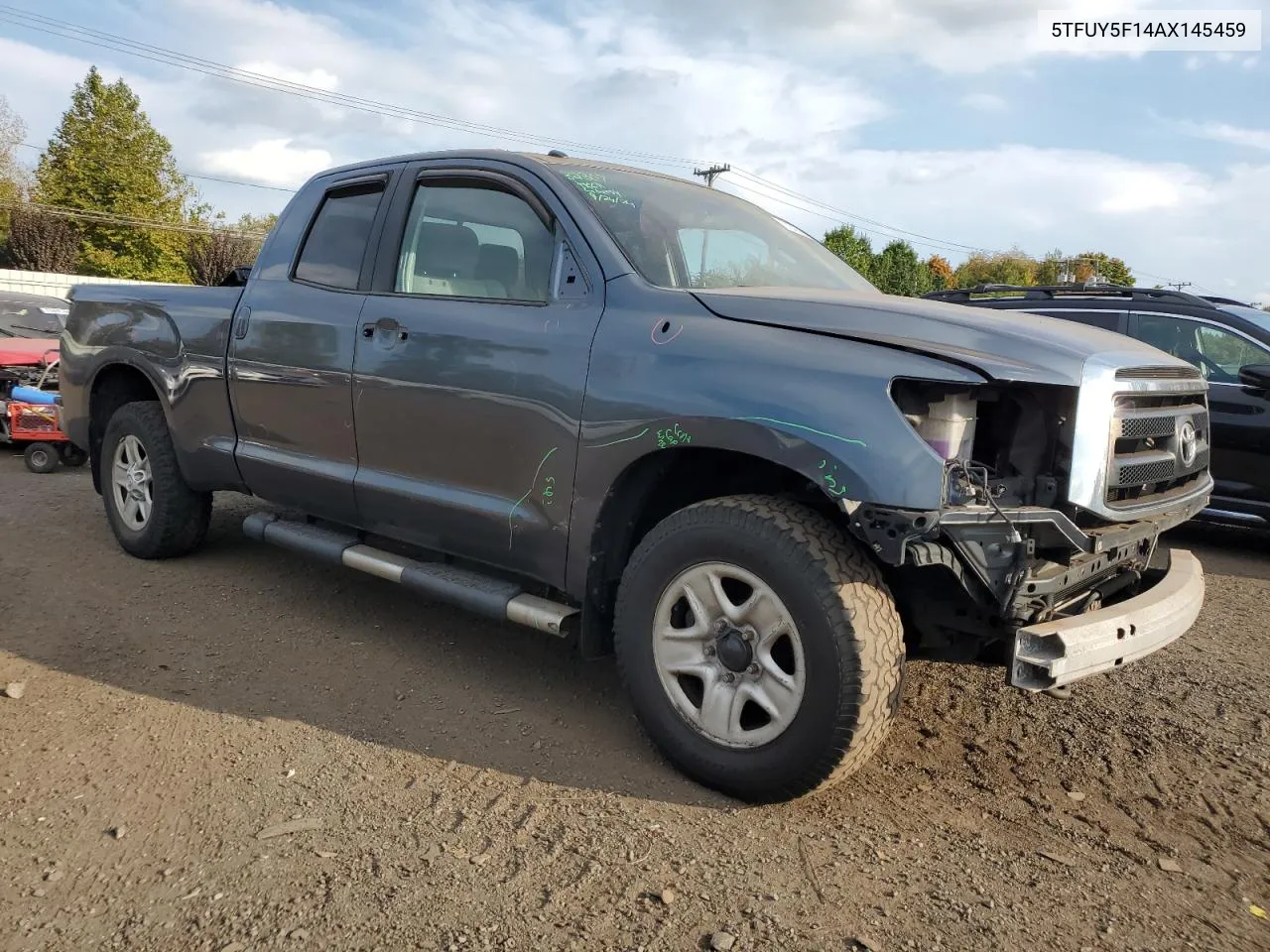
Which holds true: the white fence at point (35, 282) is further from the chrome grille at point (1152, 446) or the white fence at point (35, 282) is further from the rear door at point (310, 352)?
the chrome grille at point (1152, 446)

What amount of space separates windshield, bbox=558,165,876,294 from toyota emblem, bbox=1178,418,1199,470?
133cm

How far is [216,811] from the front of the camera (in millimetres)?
2900

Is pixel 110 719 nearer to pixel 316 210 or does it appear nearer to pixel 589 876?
pixel 589 876

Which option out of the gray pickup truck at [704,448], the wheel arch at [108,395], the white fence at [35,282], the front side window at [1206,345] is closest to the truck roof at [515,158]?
the gray pickup truck at [704,448]

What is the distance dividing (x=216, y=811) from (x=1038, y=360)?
107 inches

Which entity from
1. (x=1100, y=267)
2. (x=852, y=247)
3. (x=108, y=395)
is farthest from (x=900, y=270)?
(x=108, y=395)

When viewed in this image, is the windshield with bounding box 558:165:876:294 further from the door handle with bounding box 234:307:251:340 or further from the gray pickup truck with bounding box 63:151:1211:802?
the door handle with bounding box 234:307:251:340

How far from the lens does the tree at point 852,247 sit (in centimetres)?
4103

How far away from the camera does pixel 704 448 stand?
10.2 feet

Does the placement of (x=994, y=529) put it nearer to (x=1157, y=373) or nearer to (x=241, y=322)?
(x=1157, y=373)

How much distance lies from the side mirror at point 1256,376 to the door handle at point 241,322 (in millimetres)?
6275

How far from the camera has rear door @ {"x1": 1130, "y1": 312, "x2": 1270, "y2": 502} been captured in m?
6.50

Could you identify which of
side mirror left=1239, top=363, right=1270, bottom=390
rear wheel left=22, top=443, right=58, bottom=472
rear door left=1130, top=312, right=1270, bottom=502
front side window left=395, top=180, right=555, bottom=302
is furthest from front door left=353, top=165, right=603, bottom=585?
rear wheel left=22, top=443, right=58, bottom=472

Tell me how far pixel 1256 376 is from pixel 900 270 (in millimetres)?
40737
